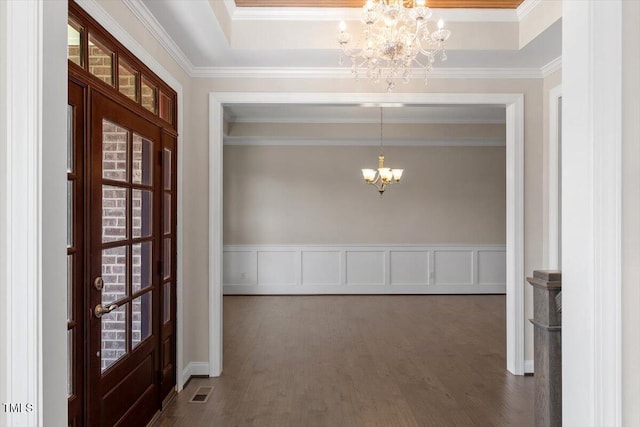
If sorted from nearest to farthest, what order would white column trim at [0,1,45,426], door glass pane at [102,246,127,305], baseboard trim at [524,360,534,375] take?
white column trim at [0,1,45,426] < door glass pane at [102,246,127,305] < baseboard trim at [524,360,534,375]

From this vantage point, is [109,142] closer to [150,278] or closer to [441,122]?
[150,278]

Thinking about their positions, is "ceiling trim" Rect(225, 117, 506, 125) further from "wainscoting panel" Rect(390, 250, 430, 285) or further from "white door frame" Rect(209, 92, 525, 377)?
"white door frame" Rect(209, 92, 525, 377)

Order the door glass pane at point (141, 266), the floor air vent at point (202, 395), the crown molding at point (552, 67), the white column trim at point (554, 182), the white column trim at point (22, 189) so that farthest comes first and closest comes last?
1. the white column trim at point (554, 182)
2. the crown molding at point (552, 67)
3. the floor air vent at point (202, 395)
4. the door glass pane at point (141, 266)
5. the white column trim at point (22, 189)

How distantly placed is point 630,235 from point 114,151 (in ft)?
7.88

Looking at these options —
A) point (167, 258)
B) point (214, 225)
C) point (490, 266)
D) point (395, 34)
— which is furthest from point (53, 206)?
point (490, 266)

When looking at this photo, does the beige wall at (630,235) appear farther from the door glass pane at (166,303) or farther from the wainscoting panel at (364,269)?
the wainscoting panel at (364,269)

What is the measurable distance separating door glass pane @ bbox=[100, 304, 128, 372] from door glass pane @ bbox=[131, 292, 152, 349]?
141 mm

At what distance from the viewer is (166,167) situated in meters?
3.33

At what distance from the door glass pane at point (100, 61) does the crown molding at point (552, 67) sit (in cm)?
338

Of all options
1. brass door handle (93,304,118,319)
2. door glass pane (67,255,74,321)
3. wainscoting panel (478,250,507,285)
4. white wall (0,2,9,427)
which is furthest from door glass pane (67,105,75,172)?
wainscoting panel (478,250,507,285)

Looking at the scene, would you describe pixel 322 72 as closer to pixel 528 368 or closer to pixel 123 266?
pixel 123 266

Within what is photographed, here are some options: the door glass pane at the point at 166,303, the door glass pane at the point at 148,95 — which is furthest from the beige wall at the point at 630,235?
the door glass pane at the point at 166,303

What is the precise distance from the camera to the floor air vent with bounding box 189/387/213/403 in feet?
11.1

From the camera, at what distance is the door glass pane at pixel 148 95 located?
9.52ft
